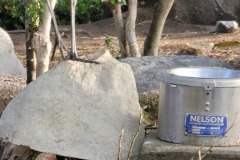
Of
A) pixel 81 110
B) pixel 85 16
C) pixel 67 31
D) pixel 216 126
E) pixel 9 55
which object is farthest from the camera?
pixel 85 16

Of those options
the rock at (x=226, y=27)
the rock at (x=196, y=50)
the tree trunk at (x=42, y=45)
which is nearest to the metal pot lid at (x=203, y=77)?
the tree trunk at (x=42, y=45)

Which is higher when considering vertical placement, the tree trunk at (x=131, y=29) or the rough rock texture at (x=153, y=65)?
the tree trunk at (x=131, y=29)

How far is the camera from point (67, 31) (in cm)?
1166

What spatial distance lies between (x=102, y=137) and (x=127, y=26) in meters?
3.18

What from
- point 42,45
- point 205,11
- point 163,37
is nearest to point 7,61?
point 42,45

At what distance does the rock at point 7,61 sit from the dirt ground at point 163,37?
4.85 feet

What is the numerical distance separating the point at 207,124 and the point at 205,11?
30.1 ft

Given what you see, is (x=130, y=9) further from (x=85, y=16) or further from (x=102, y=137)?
(x=85, y=16)

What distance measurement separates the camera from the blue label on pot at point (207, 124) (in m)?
3.39

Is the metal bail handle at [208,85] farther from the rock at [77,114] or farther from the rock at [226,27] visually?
the rock at [226,27]

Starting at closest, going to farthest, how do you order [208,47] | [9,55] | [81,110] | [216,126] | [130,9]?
[216,126], [81,110], [9,55], [130,9], [208,47]

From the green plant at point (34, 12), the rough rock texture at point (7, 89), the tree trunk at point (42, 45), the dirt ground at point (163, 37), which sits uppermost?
the green plant at point (34, 12)

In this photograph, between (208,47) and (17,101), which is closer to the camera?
(17,101)

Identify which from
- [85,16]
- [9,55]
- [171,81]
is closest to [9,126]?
[171,81]
